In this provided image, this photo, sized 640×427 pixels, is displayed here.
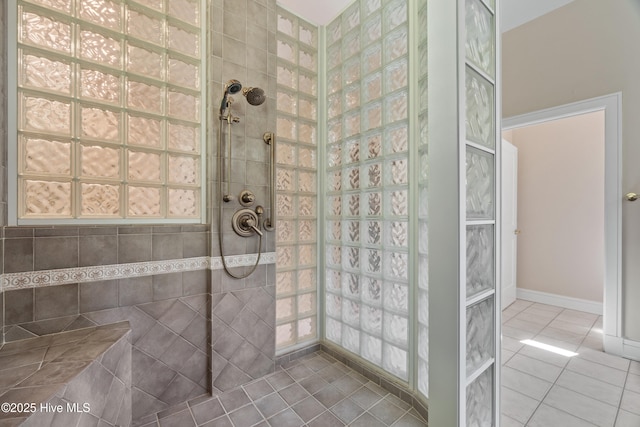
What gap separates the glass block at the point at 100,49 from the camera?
1212 mm

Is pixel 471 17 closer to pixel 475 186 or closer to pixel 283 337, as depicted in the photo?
pixel 475 186

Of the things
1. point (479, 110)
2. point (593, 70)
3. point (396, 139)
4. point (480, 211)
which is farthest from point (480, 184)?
point (593, 70)

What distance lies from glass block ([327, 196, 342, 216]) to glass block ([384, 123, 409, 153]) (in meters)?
0.53

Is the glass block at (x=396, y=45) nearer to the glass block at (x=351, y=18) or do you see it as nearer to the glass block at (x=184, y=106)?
the glass block at (x=351, y=18)

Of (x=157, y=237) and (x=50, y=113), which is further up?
(x=50, y=113)

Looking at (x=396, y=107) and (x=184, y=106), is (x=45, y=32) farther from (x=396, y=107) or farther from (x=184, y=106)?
(x=396, y=107)

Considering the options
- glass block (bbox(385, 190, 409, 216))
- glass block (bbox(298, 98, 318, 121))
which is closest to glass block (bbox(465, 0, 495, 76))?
glass block (bbox(385, 190, 409, 216))

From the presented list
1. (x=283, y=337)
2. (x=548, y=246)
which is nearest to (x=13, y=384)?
(x=283, y=337)

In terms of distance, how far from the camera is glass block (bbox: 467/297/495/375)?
97 cm

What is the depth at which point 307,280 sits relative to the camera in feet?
6.50

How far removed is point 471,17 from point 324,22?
4.58 feet

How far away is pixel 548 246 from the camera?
10.3 feet

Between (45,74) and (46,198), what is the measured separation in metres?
0.56

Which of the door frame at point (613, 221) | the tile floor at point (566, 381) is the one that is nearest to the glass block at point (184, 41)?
the tile floor at point (566, 381)
